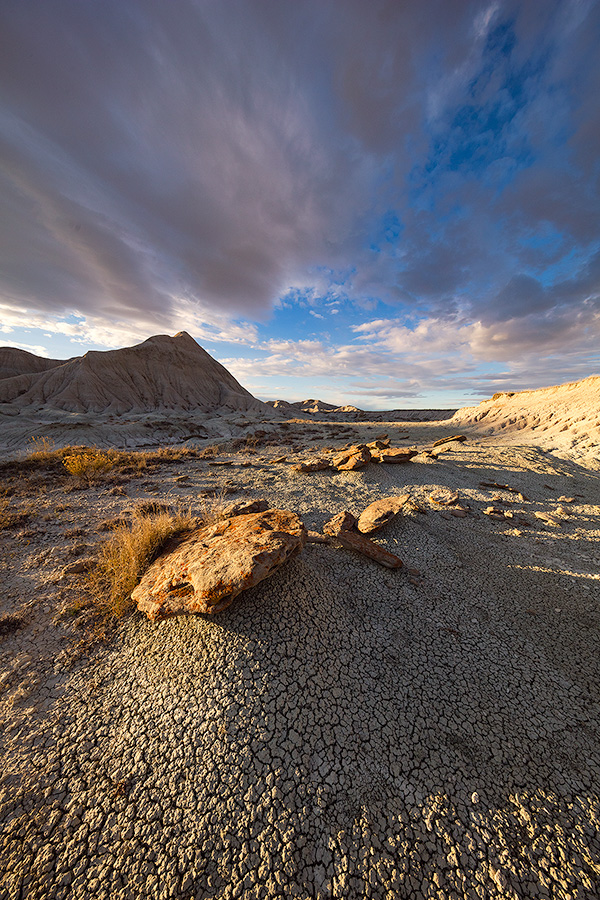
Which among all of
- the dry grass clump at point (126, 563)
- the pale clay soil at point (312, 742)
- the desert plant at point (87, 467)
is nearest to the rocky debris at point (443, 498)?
the pale clay soil at point (312, 742)

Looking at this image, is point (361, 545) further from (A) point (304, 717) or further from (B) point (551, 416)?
(B) point (551, 416)

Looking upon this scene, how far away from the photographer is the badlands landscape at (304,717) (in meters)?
1.59

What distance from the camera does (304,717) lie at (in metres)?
2.15

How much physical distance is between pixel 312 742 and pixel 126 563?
9.23 feet

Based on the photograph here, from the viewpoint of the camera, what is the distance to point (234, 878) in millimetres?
1520

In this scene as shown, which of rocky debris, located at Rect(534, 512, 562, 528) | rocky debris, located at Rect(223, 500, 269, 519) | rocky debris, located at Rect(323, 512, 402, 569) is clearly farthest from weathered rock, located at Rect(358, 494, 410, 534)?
rocky debris, located at Rect(534, 512, 562, 528)

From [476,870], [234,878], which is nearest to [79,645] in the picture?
[234,878]

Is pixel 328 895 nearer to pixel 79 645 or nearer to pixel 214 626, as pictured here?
pixel 214 626

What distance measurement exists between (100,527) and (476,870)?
6.08m

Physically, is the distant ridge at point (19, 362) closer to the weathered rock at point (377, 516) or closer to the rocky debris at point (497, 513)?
the weathered rock at point (377, 516)

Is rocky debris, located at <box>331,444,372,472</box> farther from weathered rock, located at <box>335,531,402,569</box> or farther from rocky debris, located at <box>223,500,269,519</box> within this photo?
weathered rock, located at <box>335,531,402,569</box>

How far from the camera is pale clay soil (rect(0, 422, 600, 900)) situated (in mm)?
1574

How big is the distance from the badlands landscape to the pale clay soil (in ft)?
0.04

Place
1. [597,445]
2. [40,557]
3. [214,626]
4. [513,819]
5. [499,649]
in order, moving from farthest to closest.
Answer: [597,445] → [40,557] → [499,649] → [214,626] → [513,819]
